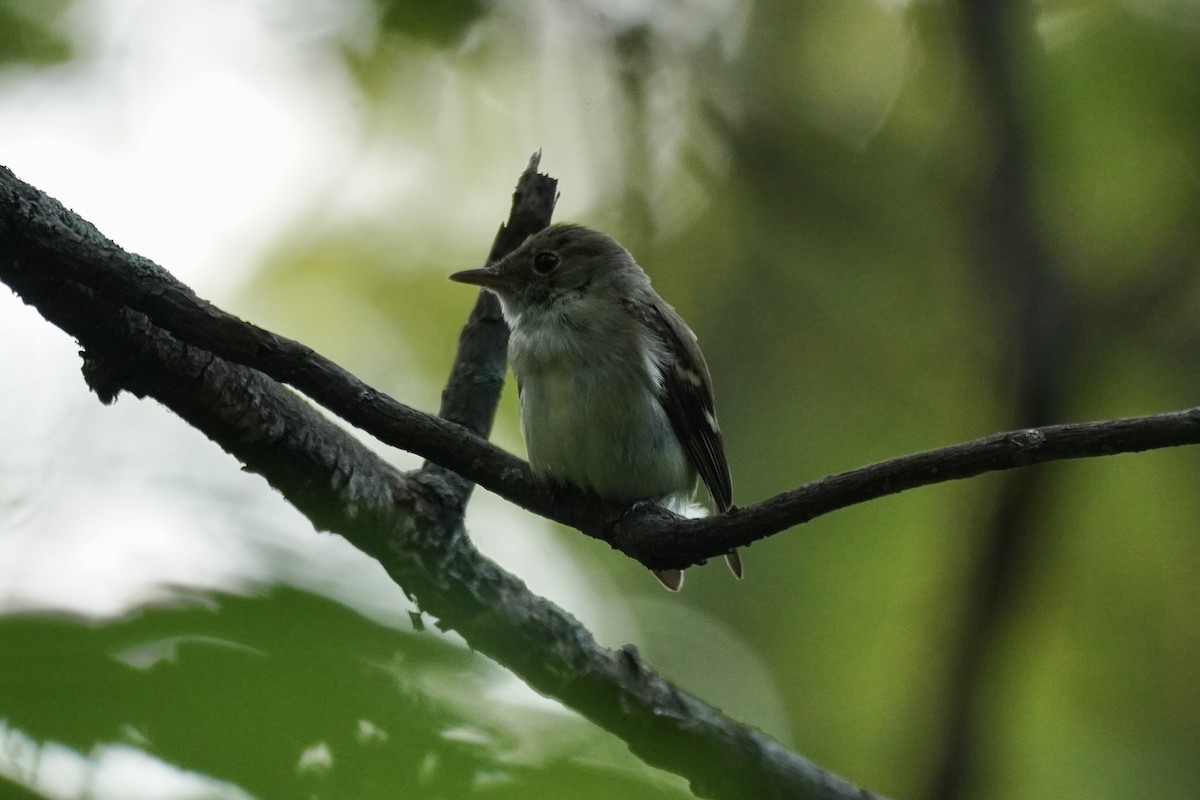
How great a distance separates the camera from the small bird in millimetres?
5066

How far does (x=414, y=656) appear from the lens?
112 cm

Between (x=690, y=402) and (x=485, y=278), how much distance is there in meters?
1.27

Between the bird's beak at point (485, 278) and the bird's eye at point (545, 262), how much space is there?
0.20m

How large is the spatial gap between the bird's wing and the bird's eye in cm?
53

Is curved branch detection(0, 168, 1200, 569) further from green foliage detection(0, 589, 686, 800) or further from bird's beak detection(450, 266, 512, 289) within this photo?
bird's beak detection(450, 266, 512, 289)

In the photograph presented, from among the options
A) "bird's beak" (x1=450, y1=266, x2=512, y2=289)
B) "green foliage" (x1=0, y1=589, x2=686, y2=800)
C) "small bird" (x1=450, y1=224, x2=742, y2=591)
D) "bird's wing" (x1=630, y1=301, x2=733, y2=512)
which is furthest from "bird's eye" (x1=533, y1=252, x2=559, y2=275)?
"green foliage" (x1=0, y1=589, x2=686, y2=800)

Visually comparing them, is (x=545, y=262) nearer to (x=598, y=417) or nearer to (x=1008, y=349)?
(x=598, y=417)

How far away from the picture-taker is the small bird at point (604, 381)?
5.07 m

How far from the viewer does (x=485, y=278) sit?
575 cm

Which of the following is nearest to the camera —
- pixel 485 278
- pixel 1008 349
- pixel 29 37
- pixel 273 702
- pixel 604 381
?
pixel 273 702

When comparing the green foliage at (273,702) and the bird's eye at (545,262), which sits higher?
the bird's eye at (545,262)

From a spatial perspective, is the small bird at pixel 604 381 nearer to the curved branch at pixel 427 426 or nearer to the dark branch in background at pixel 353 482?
the dark branch in background at pixel 353 482

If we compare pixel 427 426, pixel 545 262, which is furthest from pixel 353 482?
pixel 545 262

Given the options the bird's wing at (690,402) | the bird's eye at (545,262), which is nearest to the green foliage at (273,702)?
the bird's wing at (690,402)
